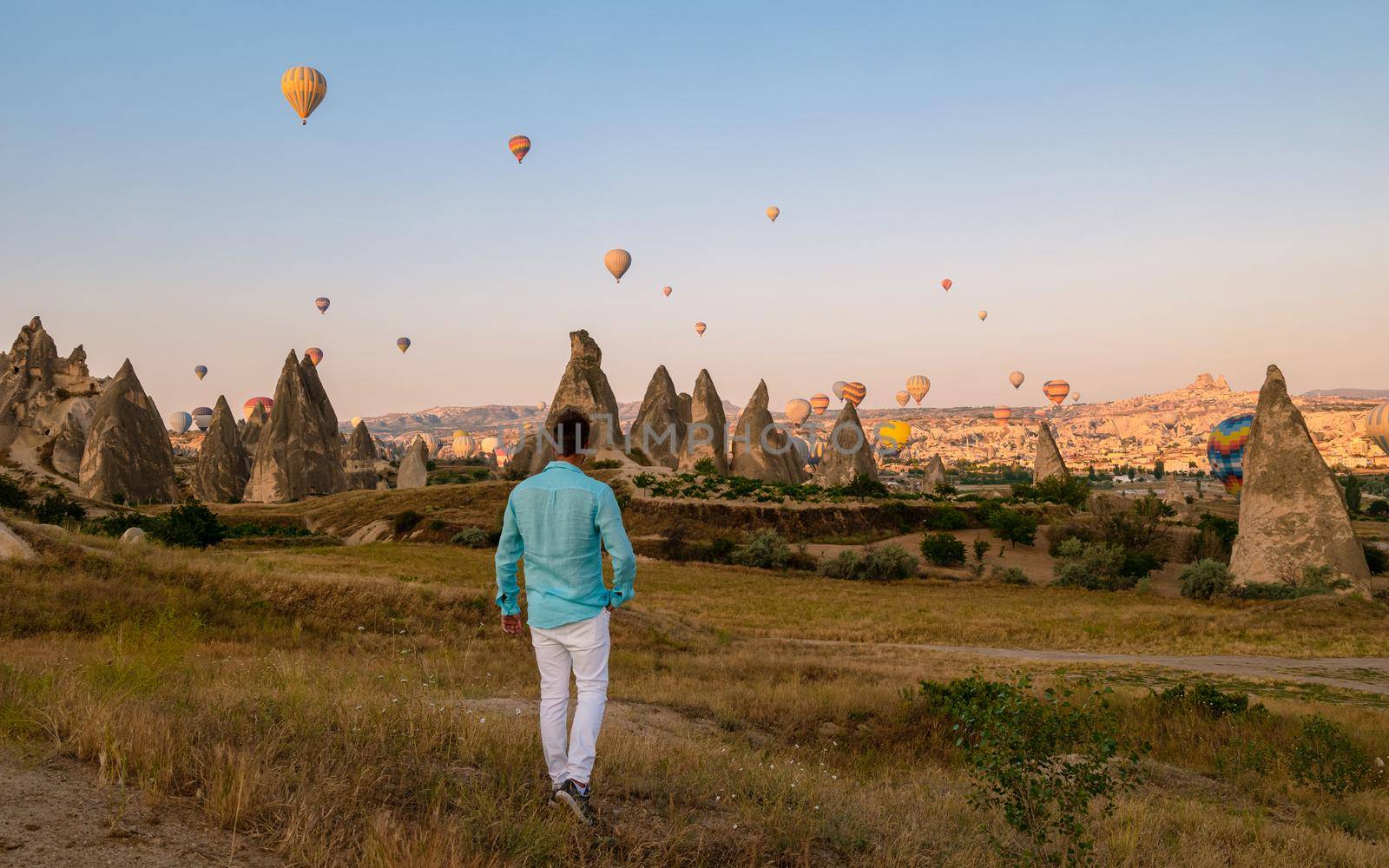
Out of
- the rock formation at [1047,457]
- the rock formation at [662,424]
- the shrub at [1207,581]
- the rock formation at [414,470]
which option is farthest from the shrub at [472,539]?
A: the rock formation at [1047,457]

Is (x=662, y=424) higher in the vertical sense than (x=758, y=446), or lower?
higher

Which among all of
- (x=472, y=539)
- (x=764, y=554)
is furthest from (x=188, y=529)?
(x=764, y=554)

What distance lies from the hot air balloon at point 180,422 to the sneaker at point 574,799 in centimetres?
20795

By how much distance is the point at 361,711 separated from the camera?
5.62 meters

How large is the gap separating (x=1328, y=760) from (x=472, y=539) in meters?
34.8

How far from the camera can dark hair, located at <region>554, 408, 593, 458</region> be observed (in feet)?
16.1

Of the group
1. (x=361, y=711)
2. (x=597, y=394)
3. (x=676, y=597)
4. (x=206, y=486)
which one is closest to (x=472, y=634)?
(x=361, y=711)

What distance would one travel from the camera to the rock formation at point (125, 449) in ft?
168

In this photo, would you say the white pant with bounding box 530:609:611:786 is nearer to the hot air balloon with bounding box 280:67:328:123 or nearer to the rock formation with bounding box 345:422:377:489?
the hot air balloon with bounding box 280:67:328:123

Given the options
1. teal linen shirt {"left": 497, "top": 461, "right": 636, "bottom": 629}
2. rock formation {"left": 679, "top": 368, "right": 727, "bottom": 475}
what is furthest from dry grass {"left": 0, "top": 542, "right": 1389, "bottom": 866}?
rock formation {"left": 679, "top": 368, "right": 727, "bottom": 475}

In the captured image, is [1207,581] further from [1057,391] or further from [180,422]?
[180,422]

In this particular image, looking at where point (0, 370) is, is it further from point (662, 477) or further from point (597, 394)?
point (662, 477)

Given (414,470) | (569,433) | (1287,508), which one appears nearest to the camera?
(569,433)

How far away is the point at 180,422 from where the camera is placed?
185 metres
